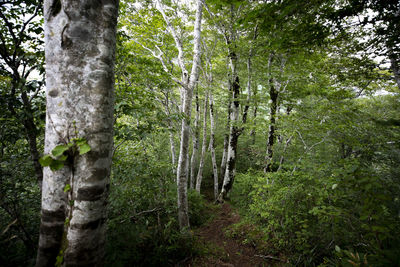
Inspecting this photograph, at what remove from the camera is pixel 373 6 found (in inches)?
80.3

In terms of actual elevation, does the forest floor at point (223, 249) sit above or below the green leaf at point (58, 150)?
below

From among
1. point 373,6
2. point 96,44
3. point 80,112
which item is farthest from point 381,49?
point 80,112

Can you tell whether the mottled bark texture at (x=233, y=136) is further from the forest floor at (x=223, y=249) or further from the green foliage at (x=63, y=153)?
the green foliage at (x=63, y=153)

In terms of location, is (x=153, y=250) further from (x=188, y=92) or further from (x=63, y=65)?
(x=188, y=92)

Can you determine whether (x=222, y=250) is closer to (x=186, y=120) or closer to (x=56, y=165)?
(x=186, y=120)

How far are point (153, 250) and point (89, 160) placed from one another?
9.16ft

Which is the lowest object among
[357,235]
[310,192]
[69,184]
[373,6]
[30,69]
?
[357,235]

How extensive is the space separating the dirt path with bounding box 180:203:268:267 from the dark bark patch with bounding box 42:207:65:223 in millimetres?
3011

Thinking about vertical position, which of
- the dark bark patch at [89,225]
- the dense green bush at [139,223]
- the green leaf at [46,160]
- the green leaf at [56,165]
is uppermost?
the green leaf at [46,160]

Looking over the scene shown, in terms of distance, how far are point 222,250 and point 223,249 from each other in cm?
9

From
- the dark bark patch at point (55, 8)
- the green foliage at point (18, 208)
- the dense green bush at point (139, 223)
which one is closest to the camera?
the dark bark patch at point (55, 8)

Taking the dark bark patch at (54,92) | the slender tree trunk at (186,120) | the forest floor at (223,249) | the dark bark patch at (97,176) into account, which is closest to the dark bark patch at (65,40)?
the dark bark patch at (54,92)

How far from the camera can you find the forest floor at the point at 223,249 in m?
3.52

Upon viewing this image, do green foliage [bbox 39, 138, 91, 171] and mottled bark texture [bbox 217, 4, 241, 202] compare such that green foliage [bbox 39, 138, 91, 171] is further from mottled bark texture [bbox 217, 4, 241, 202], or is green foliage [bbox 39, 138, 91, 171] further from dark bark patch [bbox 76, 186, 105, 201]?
mottled bark texture [bbox 217, 4, 241, 202]
